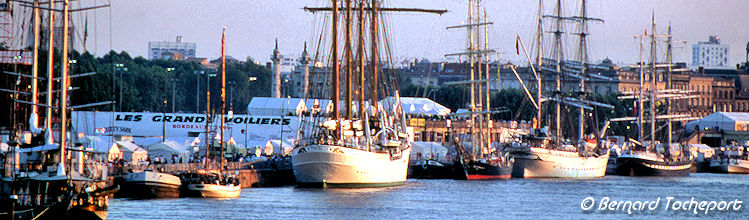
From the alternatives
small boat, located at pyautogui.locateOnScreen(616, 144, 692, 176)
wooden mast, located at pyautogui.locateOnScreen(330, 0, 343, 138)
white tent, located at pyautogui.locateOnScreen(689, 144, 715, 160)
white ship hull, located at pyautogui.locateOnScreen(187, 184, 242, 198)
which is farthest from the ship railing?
white tent, located at pyautogui.locateOnScreen(689, 144, 715, 160)

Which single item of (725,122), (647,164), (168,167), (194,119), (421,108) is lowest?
(647,164)

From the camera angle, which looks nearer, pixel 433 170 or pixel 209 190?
pixel 209 190

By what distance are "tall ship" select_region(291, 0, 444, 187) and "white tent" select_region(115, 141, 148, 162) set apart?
414 inches

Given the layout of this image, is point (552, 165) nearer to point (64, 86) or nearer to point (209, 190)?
point (209, 190)

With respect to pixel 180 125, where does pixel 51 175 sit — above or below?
below

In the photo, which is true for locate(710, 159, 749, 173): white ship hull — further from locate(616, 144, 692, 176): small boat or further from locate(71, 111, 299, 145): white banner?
locate(71, 111, 299, 145): white banner

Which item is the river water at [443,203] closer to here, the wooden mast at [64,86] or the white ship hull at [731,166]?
the wooden mast at [64,86]

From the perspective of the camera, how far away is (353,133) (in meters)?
81.1

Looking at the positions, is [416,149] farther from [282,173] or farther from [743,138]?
[743,138]

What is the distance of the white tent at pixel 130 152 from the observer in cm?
8525

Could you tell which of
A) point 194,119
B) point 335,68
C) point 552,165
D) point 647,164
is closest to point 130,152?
point 335,68

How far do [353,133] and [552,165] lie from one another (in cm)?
2975

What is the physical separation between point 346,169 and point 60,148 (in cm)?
3006

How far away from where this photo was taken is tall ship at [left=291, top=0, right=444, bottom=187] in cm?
7719
